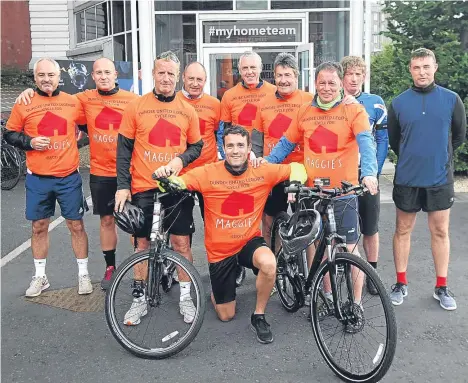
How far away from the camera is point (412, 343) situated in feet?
12.7

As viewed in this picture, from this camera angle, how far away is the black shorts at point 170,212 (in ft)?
14.0

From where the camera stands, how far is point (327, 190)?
3.59 meters

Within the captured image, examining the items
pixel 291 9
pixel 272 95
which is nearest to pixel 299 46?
pixel 291 9

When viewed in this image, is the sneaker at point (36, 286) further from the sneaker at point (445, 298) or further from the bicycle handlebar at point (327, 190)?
the sneaker at point (445, 298)

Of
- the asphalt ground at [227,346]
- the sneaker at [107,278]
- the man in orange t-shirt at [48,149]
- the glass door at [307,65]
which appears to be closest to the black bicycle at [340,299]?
the asphalt ground at [227,346]

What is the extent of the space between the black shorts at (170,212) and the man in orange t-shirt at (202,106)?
60 centimetres

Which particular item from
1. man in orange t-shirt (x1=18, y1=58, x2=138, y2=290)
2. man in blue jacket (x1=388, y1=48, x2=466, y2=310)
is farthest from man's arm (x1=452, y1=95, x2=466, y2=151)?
man in orange t-shirt (x1=18, y1=58, x2=138, y2=290)

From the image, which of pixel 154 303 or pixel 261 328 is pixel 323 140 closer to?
pixel 261 328

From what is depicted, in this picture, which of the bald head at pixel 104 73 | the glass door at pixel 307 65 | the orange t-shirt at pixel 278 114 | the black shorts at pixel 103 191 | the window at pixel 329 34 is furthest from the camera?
the window at pixel 329 34

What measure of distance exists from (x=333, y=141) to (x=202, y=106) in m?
1.53

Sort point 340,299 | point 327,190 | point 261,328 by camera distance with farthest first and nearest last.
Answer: point 261,328
point 327,190
point 340,299

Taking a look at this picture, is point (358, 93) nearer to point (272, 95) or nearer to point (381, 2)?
point (272, 95)

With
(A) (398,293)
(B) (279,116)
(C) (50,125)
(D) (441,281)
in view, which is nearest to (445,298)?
(D) (441,281)

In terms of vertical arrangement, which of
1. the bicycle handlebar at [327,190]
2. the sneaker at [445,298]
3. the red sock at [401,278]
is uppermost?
the bicycle handlebar at [327,190]
